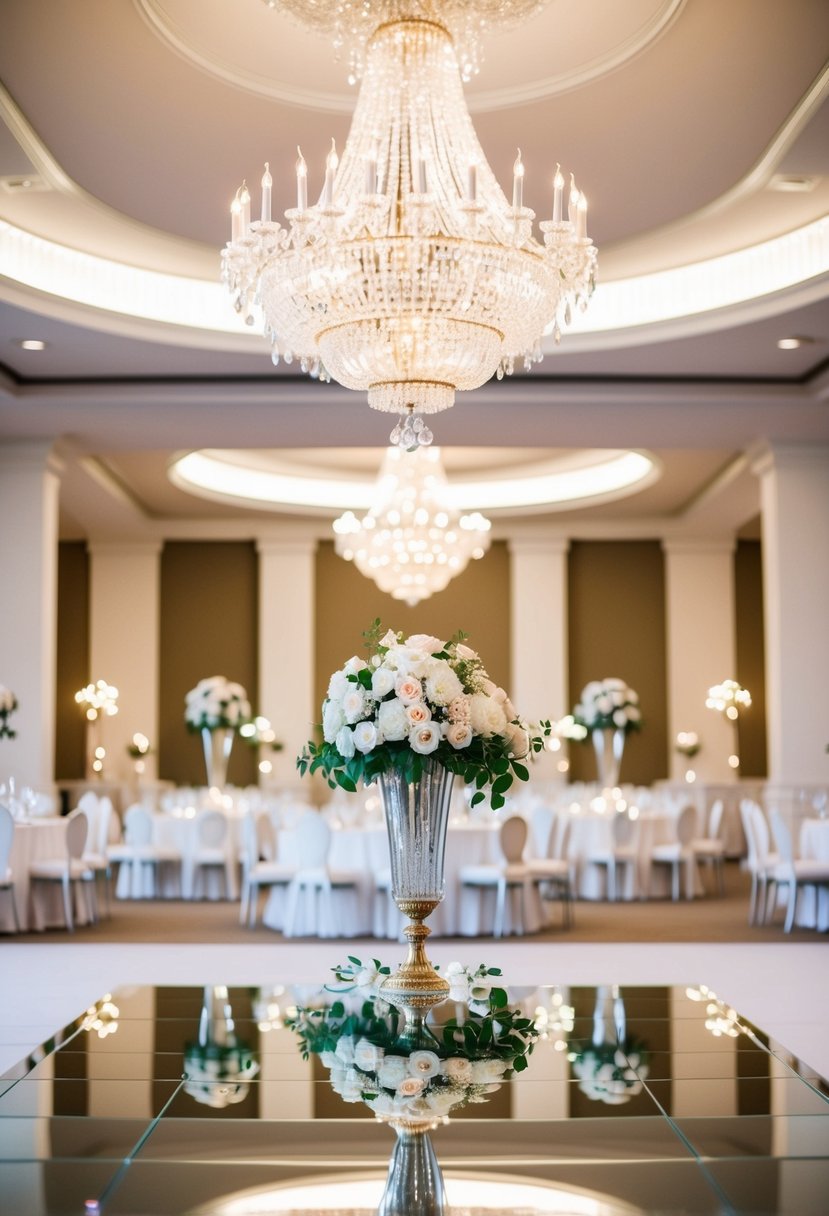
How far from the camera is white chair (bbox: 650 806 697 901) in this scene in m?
12.5

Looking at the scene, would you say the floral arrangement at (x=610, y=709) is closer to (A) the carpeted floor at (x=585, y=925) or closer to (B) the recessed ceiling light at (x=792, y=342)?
(A) the carpeted floor at (x=585, y=925)

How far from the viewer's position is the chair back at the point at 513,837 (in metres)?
9.80

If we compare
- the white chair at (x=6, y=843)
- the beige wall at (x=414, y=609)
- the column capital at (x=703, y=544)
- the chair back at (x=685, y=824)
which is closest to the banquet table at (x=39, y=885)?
the white chair at (x=6, y=843)

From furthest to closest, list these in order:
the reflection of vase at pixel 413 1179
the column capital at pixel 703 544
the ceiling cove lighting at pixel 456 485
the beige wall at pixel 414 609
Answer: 1. the beige wall at pixel 414 609
2. the column capital at pixel 703 544
3. the ceiling cove lighting at pixel 456 485
4. the reflection of vase at pixel 413 1179

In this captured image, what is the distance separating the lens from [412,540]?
13.6m

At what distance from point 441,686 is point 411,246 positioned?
2472 mm

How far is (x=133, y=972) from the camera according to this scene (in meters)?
7.99

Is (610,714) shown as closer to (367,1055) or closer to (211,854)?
(211,854)

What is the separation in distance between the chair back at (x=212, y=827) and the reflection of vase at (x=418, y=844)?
372 inches

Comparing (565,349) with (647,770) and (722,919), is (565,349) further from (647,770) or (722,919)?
(647,770)

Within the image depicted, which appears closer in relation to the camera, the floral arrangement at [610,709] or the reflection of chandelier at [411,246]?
the reflection of chandelier at [411,246]

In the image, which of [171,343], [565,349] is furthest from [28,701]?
[565,349]

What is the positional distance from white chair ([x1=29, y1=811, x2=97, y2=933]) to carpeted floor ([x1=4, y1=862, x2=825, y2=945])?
8.5 inches

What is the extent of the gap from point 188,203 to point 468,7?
3171 mm
